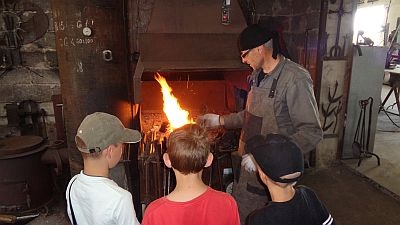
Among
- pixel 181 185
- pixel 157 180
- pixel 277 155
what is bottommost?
pixel 157 180

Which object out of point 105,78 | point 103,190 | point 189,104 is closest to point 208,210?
point 103,190

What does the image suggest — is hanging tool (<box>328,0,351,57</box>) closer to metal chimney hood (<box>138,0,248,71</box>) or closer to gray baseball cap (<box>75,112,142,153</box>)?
metal chimney hood (<box>138,0,248,71</box>)

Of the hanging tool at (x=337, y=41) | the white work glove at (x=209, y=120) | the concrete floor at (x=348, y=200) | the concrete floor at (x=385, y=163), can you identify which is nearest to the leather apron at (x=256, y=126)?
the white work glove at (x=209, y=120)

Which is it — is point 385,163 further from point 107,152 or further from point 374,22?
point 374,22

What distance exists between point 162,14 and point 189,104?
5.35ft

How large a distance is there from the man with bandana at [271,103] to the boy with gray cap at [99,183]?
0.96 m

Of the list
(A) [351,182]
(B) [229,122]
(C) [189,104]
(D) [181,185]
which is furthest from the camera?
(C) [189,104]

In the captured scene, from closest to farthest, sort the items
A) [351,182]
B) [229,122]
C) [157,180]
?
[229,122] < [157,180] < [351,182]

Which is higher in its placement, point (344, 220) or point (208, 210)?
point (208, 210)

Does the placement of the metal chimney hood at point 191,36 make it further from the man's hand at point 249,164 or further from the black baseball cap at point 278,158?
the black baseball cap at point 278,158

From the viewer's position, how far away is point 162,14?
141 inches

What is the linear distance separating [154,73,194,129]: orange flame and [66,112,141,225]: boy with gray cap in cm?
222

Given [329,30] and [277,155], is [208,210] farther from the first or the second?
[329,30]

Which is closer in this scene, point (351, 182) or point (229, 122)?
point (229, 122)
